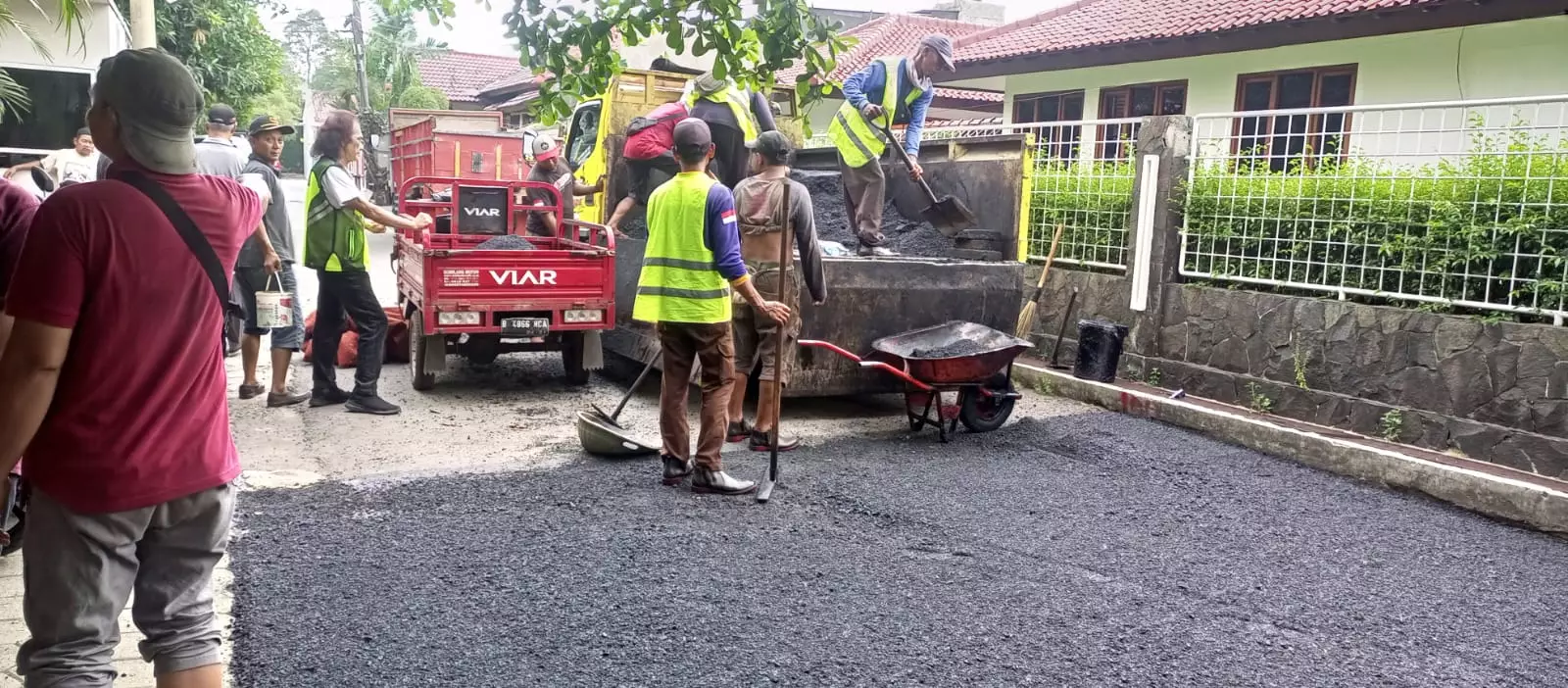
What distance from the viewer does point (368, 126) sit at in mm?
29953

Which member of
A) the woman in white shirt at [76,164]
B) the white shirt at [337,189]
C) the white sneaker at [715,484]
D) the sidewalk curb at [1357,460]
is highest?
the woman in white shirt at [76,164]

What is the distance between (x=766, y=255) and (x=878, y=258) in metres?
1.28

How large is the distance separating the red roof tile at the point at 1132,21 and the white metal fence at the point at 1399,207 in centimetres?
366

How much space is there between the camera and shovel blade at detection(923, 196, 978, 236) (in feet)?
25.7

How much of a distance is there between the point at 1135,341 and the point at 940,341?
213 centimetres

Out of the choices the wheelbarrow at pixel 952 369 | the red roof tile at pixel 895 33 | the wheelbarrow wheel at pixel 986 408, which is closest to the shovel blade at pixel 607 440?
the wheelbarrow at pixel 952 369

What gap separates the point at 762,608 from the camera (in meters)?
3.70

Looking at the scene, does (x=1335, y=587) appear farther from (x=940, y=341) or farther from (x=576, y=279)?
(x=576, y=279)

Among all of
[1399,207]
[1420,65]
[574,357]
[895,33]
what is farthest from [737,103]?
[895,33]

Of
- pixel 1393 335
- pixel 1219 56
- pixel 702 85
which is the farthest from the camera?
pixel 1219 56

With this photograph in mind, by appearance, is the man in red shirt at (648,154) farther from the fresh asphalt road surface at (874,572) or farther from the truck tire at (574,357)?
the fresh asphalt road surface at (874,572)

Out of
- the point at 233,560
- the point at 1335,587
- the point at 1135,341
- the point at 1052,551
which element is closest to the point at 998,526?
the point at 1052,551

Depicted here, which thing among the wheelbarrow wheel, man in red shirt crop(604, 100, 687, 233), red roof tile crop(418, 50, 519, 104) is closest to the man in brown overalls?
the wheelbarrow wheel

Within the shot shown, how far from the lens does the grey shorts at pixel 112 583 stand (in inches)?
87.0
